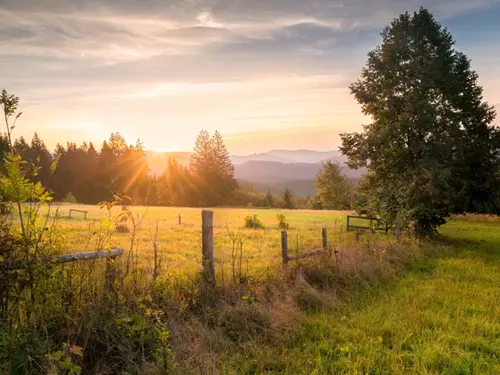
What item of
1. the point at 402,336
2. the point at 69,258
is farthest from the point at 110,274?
the point at 402,336

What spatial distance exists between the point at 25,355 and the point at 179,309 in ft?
7.63

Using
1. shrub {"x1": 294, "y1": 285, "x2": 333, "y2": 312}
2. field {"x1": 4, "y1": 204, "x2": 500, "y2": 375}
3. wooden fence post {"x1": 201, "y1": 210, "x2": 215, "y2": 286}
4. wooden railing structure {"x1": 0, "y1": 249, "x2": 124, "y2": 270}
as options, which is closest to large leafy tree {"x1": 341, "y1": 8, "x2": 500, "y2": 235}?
field {"x1": 4, "y1": 204, "x2": 500, "y2": 375}

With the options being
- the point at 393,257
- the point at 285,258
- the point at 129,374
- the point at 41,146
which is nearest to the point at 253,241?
the point at 393,257

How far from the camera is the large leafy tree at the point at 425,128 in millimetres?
17109

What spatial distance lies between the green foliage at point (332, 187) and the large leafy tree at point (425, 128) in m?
58.3

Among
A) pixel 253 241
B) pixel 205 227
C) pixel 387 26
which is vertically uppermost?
pixel 387 26

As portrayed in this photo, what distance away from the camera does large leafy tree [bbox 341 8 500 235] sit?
17.1 m

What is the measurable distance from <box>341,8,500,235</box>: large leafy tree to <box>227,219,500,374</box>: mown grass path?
27.6 ft

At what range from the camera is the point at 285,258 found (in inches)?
374

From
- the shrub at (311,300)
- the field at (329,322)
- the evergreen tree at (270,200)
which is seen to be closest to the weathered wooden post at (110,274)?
the field at (329,322)

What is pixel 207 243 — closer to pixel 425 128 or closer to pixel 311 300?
pixel 311 300

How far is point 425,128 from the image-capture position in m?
17.5

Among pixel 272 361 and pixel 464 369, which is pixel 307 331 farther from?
pixel 464 369

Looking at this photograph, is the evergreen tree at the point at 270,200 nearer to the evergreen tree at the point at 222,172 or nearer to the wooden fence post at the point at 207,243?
the evergreen tree at the point at 222,172
